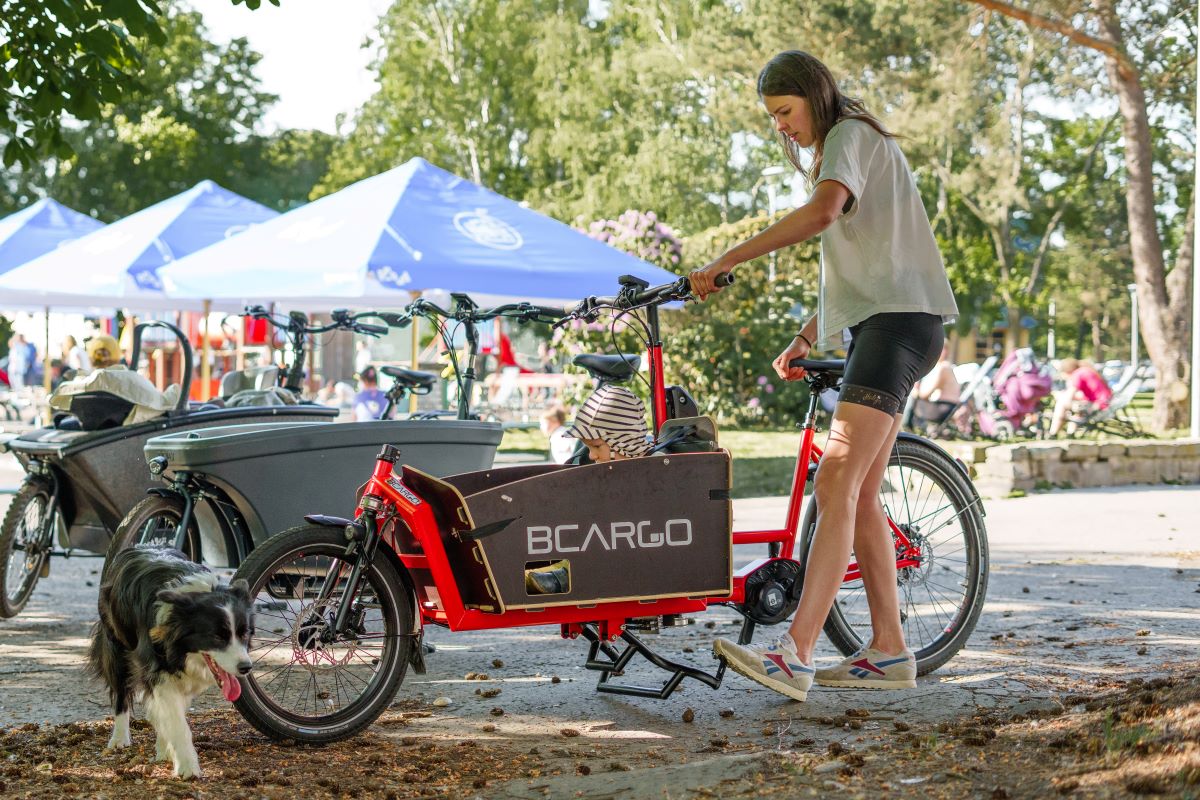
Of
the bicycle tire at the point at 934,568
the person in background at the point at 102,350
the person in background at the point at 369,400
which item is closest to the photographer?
the bicycle tire at the point at 934,568

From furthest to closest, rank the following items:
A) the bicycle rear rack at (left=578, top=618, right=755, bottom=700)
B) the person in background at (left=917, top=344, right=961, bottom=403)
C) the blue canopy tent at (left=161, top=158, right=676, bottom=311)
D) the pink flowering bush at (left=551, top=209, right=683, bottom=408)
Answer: the pink flowering bush at (left=551, top=209, right=683, bottom=408) < the person in background at (left=917, top=344, right=961, bottom=403) < the blue canopy tent at (left=161, top=158, right=676, bottom=311) < the bicycle rear rack at (left=578, top=618, right=755, bottom=700)

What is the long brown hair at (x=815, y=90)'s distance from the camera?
425cm

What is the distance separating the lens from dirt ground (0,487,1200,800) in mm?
3418

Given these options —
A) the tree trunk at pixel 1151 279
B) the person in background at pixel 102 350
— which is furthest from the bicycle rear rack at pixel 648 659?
the tree trunk at pixel 1151 279

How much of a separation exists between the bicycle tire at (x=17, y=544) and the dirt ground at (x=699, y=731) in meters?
0.34

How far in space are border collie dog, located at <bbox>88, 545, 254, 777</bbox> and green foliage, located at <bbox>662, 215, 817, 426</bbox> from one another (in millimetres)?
17453

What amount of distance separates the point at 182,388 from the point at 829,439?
10.6 feet

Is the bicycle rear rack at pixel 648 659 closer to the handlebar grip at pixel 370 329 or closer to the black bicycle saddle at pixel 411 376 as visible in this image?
the black bicycle saddle at pixel 411 376

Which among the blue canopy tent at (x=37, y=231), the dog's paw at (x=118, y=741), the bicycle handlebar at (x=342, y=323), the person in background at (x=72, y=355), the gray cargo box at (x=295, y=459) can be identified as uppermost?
the blue canopy tent at (x=37, y=231)

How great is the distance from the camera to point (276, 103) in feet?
183

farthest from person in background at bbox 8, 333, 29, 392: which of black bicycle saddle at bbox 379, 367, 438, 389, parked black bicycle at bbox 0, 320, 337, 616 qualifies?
black bicycle saddle at bbox 379, 367, 438, 389

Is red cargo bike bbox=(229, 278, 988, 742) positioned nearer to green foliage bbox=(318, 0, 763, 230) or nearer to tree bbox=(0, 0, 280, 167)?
tree bbox=(0, 0, 280, 167)

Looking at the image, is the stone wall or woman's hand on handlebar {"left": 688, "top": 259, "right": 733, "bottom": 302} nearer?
woman's hand on handlebar {"left": 688, "top": 259, "right": 733, "bottom": 302}

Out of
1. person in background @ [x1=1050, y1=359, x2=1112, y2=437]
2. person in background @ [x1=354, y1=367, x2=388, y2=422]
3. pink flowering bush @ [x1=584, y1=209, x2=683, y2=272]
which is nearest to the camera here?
person in background @ [x1=354, y1=367, x2=388, y2=422]
